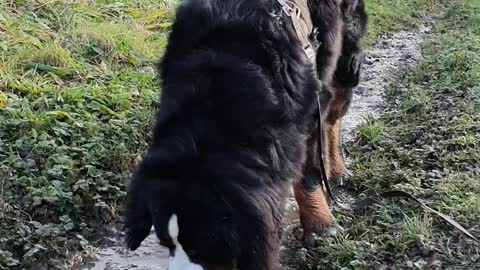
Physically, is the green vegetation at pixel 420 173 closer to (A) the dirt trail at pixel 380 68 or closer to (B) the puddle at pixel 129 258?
(A) the dirt trail at pixel 380 68

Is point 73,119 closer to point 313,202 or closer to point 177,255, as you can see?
point 313,202

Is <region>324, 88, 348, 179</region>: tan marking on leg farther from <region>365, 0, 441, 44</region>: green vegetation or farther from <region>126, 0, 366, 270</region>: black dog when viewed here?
<region>365, 0, 441, 44</region>: green vegetation

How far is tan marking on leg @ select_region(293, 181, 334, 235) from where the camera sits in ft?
11.6

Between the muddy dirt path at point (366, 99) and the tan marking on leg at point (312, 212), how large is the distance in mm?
120

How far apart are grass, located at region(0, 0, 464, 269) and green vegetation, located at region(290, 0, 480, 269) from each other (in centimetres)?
2

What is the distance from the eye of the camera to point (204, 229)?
247 cm

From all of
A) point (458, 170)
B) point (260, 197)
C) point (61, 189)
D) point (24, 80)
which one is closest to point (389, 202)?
point (458, 170)

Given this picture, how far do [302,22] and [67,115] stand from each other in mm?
1754

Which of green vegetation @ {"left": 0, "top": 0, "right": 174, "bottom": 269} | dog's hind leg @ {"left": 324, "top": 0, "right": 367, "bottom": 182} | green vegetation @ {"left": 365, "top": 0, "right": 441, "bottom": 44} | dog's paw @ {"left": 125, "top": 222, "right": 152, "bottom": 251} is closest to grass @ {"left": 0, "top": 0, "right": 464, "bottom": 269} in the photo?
green vegetation @ {"left": 0, "top": 0, "right": 174, "bottom": 269}

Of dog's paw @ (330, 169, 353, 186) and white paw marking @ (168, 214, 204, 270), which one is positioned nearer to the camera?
white paw marking @ (168, 214, 204, 270)

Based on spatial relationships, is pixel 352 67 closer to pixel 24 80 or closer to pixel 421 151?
pixel 421 151

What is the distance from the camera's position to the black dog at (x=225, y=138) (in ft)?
8.20

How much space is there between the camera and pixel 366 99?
5422mm

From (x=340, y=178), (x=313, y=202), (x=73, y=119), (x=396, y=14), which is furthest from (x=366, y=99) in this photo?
(x=396, y=14)
